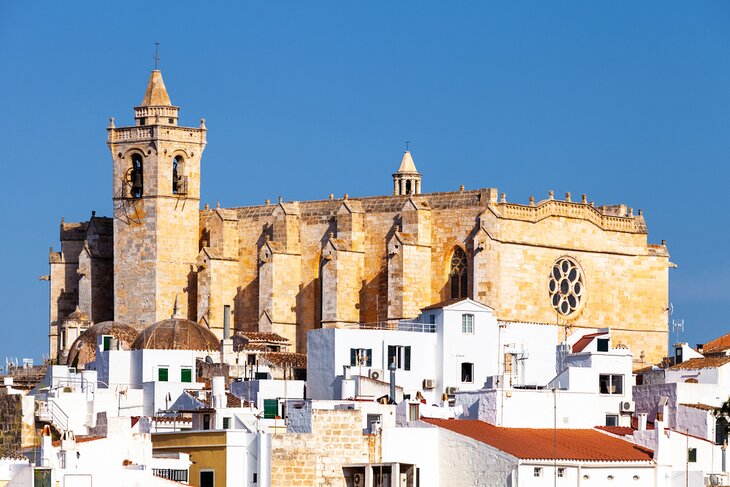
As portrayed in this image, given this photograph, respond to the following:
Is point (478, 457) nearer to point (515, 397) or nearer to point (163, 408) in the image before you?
point (515, 397)

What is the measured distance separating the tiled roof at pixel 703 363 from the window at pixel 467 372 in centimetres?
656

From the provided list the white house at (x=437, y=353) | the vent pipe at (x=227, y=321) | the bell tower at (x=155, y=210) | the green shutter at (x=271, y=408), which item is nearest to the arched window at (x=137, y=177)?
the bell tower at (x=155, y=210)

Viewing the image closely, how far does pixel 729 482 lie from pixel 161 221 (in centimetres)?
4219

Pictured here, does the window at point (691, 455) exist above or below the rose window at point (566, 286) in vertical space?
below

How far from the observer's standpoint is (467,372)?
8100cm

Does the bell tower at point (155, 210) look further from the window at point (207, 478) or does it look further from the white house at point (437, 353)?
the window at point (207, 478)

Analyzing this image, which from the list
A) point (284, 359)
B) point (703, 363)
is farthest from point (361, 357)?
point (703, 363)

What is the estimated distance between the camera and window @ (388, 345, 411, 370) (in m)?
79.8

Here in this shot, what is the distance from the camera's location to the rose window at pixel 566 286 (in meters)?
99.1

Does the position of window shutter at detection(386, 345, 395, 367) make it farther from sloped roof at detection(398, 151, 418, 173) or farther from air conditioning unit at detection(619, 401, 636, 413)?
sloped roof at detection(398, 151, 418, 173)

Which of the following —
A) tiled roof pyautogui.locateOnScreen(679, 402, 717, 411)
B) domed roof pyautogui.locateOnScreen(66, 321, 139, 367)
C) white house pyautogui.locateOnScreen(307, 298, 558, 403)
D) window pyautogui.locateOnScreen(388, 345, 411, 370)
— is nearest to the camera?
tiled roof pyautogui.locateOnScreen(679, 402, 717, 411)

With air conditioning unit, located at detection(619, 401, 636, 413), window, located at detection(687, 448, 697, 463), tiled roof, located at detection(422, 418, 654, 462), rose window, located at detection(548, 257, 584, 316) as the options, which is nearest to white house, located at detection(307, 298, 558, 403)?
air conditioning unit, located at detection(619, 401, 636, 413)

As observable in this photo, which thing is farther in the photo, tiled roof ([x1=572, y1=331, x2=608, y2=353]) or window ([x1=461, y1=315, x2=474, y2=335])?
tiled roof ([x1=572, y1=331, x2=608, y2=353])

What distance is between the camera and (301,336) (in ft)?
338
